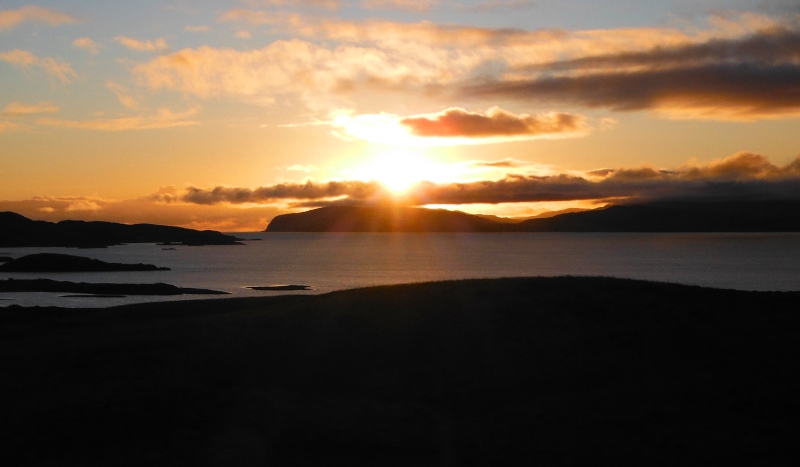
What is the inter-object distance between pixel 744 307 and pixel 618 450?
15.1m

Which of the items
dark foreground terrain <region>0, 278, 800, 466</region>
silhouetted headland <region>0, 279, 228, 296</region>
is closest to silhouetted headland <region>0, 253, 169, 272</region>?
silhouetted headland <region>0, 279, 228, 296</region>

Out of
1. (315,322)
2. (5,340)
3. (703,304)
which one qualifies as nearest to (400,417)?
(315,322)

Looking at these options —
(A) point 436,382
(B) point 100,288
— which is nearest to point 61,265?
(B) point 100,288

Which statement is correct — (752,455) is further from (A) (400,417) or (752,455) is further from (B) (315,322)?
(B) (315,322)

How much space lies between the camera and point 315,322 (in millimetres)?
28359

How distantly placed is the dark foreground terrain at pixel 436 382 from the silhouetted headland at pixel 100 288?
45.1m

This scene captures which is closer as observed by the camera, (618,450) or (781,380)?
(618,450)

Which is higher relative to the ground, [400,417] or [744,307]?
[744,307]

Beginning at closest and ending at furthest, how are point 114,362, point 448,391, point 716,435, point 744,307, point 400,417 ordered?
point 716,435 < point 400,417 < point 448,391 < point 114,362 < point 744,307

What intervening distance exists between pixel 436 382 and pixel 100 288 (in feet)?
218

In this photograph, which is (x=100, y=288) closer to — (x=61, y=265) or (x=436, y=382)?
(x=61, y=265)

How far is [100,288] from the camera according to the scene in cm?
7806

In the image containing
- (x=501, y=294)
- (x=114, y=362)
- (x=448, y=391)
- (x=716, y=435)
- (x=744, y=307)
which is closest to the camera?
(x=716, y=435)

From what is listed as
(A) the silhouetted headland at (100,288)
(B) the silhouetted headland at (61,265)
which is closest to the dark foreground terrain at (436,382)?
(A) the silhouetted headland at (100,288)
